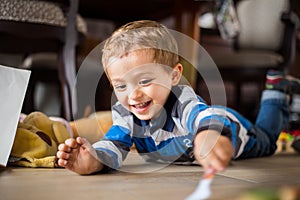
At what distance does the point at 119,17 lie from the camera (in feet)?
7.39

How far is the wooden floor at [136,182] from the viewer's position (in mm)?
474

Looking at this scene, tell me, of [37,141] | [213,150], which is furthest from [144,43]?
[37,141]

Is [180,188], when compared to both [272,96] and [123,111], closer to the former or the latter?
[123,111]

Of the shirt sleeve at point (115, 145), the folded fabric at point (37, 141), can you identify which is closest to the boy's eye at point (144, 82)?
the shirt sleeve at point (115, 145)

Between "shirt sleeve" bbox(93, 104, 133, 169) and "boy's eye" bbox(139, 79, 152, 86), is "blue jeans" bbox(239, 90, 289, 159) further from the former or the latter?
"boy's eye" bbox(139, 79, 152, 86)

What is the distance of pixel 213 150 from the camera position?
43cm

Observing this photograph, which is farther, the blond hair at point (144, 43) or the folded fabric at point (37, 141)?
the folded fabric at point (37, 141)

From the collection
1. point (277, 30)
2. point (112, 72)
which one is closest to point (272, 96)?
point (112, 72)

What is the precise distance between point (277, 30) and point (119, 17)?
849 mm

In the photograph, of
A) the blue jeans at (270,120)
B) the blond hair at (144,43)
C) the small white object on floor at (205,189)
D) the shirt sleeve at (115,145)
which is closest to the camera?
the small white object on floor at (205,189)

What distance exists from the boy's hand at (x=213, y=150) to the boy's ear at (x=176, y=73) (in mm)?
85

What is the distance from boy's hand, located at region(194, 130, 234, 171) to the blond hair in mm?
105

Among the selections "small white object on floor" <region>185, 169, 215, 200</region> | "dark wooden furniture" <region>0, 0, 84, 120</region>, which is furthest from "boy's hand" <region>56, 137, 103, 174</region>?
"dark wooden furniture" <region>0, 0, 84, 120</region>

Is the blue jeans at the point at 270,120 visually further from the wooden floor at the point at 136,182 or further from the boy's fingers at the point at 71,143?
the boy's fingers at the point at 71,143
